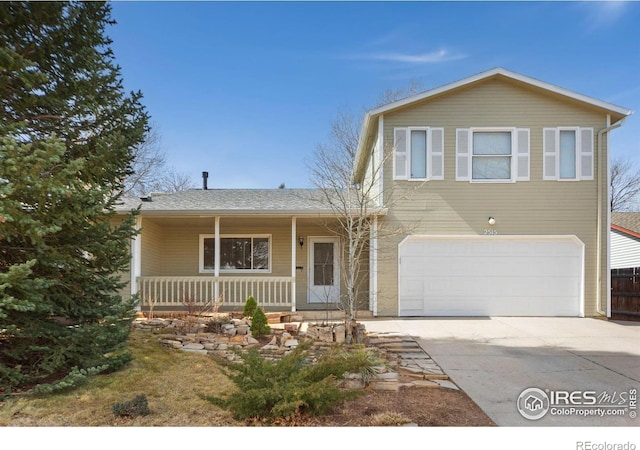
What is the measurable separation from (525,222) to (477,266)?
158 cm

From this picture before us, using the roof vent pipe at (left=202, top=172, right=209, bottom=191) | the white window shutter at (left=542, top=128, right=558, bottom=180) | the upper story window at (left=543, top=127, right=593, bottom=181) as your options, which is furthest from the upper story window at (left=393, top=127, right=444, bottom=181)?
the roof vent pipe at (left=202, top=172, right=209, bottom=191)

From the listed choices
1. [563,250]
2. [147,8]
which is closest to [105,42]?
[147,8]

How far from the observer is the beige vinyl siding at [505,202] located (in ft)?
33.8

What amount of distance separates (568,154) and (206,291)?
9.57 meters

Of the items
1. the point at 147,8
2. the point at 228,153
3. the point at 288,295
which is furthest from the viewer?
the point at 228,153

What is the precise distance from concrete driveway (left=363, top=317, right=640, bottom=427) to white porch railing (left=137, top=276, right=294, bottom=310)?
252 centimetres

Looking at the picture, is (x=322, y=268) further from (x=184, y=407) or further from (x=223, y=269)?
(x=184, y=407)

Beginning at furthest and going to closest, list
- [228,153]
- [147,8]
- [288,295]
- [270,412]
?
1. [228,153]
2. [288,295]
3. [147,8]
4. [270,412]

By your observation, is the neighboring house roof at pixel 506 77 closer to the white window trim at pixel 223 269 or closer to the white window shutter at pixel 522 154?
the white window shutter at pixel 522 154

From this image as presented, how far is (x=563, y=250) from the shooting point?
10.3 meters

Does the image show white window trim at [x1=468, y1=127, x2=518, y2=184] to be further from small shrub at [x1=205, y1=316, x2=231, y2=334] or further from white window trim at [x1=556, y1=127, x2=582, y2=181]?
small shrub at [x1=205, y1=316, x2=231, y2=334]

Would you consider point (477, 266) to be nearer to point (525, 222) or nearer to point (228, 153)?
point (525, 222)

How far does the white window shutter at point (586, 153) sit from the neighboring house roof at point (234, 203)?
625 centimetres

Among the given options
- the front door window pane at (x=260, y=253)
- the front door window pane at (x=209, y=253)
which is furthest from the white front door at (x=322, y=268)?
the front door window pane at (x=209, y=253)
